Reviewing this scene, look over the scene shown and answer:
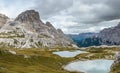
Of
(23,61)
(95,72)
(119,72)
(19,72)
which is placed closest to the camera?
(119,72)

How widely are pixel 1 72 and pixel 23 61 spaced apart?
249 feet

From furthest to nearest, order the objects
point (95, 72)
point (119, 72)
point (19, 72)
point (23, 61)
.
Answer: point (23, 61), point (95, 72), point (19, 72), point (119, 72)

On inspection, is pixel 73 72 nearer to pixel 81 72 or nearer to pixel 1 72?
pixel 81 72

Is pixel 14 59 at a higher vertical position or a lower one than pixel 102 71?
higher

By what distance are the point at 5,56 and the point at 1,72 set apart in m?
81.3

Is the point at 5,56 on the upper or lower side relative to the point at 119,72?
upper

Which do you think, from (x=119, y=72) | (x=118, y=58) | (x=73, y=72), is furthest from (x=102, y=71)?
(x=119, y=72)

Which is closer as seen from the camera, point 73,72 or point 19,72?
point 19,72

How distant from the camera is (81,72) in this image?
6722 inches

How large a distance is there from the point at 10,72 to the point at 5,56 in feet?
259

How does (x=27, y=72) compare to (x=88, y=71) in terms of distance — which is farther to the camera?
(x=88, y=71)

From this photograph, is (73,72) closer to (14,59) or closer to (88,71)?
(88,71)

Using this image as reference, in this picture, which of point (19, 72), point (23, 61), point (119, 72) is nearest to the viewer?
point (119, 72)

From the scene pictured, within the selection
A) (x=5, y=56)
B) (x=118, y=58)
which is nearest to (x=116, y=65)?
(x=118, y=58)
